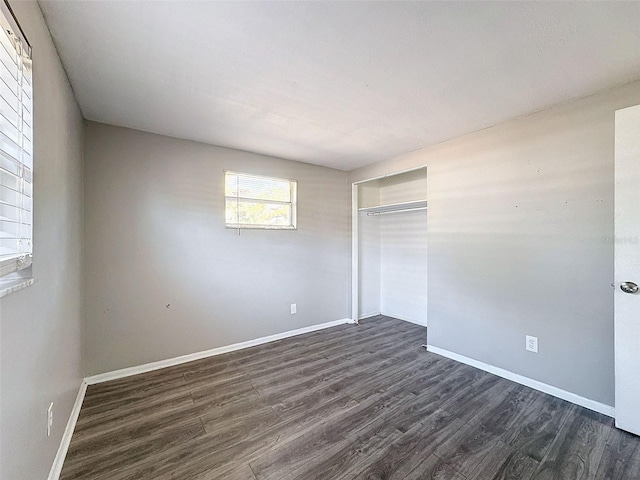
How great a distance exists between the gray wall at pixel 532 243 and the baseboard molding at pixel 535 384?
50mm

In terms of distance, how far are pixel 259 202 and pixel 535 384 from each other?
3.41m

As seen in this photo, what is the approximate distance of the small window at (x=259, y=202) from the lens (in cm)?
319

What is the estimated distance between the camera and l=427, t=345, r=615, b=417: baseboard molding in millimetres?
1983

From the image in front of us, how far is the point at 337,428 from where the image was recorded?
1.80 m

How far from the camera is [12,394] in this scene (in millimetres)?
961

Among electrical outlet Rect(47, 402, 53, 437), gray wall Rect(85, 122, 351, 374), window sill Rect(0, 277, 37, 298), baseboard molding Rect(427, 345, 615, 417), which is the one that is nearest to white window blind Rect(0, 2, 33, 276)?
window sill Rect(0, 277, 37, 298)

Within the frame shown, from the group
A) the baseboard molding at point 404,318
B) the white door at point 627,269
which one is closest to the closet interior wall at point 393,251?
the baseboard molding at point 404,318

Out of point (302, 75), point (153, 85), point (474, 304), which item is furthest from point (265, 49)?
point (474, 304)

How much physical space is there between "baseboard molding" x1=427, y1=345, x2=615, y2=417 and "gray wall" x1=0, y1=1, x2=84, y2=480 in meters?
3.27

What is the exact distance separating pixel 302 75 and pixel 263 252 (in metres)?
2.14

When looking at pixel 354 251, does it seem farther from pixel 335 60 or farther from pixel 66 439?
pixel 66 439

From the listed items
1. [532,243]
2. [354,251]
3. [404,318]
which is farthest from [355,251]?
[532,243]

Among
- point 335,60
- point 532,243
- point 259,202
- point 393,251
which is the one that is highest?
point 335,60

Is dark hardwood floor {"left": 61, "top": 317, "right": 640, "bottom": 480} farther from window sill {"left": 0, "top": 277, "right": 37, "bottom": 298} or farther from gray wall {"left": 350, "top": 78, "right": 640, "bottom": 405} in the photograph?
window sill {"left": 0, "top": 277, "right": 37, "bottom": 298}
